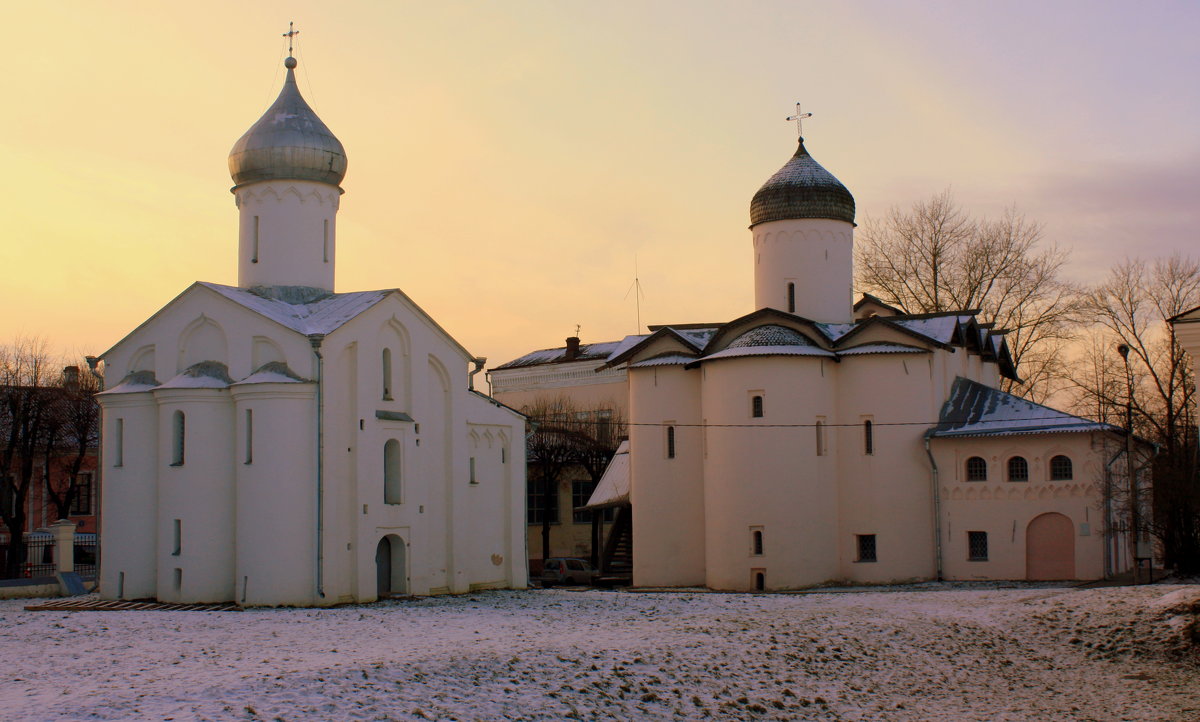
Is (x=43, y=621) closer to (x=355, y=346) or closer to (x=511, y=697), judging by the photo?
(x=355, y=346)

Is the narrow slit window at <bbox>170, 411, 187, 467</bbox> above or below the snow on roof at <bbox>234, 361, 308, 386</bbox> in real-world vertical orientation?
below

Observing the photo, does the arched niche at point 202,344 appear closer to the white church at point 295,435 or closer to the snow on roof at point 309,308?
the white church at point 295,435

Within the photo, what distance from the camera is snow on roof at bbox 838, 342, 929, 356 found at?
31750 mm

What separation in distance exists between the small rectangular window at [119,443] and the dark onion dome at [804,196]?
1774 centimetres

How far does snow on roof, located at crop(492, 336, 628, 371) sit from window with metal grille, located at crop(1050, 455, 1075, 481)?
26886mm

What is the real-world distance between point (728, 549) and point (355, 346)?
36.3ft

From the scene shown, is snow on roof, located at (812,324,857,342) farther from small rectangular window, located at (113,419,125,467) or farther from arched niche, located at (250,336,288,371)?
small rectangular window, located at (113,419,125,467)

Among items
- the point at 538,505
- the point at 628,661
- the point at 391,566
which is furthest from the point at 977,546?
the point at 538,505

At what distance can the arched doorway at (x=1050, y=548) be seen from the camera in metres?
29.9

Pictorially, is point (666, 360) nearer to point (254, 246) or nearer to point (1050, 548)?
point (1050, 548)

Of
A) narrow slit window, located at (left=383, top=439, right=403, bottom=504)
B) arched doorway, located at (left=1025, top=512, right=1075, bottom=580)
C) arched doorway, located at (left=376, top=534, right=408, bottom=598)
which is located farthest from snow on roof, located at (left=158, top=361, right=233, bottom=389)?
arched doorway, located at (left=1025, top=512, right=1075, bottom=580)

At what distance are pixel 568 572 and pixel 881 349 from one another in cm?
1165

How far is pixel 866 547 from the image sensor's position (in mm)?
31688

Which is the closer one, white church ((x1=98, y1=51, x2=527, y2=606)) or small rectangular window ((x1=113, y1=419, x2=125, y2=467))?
white church ((x1=98, y1=51, x2=527, y2=606))
